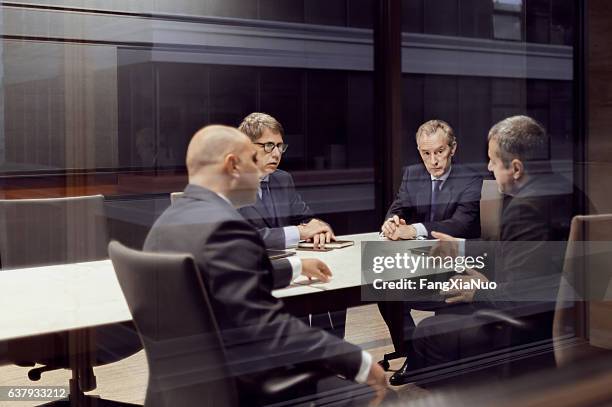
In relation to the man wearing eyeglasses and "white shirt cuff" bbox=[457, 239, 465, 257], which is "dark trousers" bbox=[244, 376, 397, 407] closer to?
the man wearing eyeglasses

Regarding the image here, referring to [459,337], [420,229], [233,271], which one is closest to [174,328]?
[233,271]

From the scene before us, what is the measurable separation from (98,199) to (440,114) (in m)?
1.18

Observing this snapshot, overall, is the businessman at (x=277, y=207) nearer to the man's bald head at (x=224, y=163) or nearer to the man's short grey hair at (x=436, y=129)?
the man's bald head at (x=224, y=163)

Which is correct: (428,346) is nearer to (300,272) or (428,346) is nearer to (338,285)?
(338,285)

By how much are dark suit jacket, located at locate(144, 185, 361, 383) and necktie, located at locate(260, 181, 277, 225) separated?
106 mm

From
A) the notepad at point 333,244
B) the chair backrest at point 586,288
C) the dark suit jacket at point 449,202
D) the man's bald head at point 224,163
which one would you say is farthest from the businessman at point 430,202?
the man's bald head at point 224,163

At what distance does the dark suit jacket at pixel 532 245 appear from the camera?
2746 millimetres

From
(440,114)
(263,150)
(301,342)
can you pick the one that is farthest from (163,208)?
(440,114)

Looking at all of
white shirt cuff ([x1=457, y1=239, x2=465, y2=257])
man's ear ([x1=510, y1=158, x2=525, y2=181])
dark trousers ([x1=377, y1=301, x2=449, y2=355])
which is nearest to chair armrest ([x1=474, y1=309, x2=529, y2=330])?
dark trousers ([x1=377, y1=301, x2=449, y2=355])

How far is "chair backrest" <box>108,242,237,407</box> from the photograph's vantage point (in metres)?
1.68

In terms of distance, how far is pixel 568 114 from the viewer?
3.08m

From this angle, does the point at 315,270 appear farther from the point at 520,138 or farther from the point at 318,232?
the point at 520,138

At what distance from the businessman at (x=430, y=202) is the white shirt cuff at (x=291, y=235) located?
0.51 m

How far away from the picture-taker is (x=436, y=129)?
2.44 m
